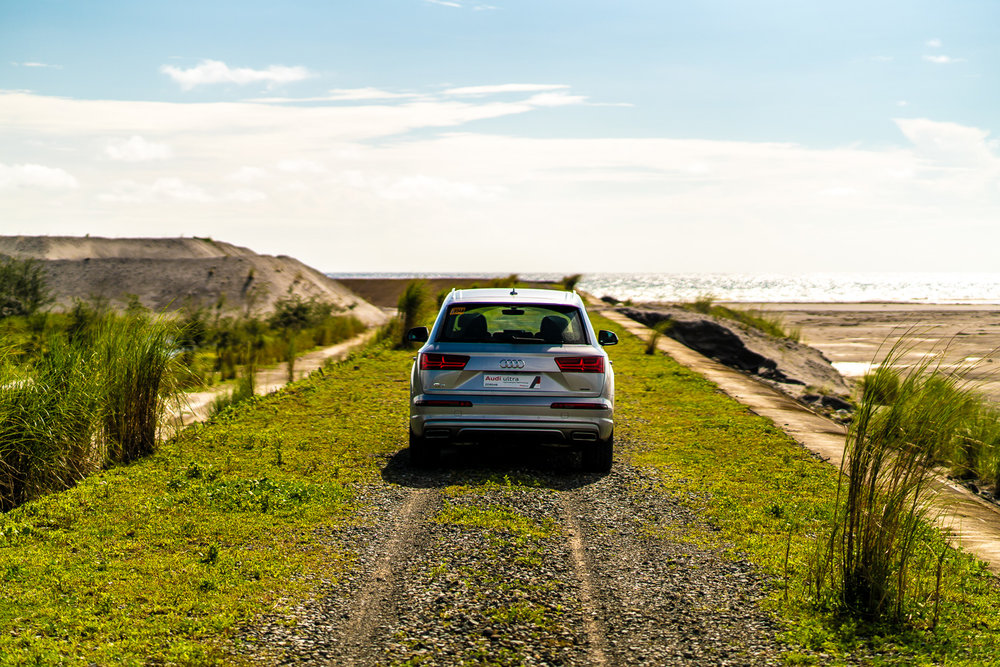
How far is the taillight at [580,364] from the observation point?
26.7ft

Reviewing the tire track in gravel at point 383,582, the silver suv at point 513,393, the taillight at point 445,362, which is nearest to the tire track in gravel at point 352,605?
the tire track in gravel at point 383,582

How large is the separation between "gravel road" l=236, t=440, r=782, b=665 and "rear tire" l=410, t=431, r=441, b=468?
775 mm

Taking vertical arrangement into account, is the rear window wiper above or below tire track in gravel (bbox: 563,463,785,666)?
above

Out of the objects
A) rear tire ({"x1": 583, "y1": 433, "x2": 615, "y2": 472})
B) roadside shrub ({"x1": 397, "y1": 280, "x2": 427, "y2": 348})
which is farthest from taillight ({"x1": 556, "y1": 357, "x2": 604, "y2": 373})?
roadside shrub ({"x1": 397, "y1": 280, "x2": 427, "y2": 348})

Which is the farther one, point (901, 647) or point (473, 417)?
point (473, 417)

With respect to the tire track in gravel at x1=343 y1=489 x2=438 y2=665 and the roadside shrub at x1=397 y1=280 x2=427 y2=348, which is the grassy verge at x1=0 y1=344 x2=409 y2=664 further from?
the roadside shrub at x1=397 y1=280 x2=427 y2=348

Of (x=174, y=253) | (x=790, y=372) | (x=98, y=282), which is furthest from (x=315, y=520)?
(x=174, y=253)

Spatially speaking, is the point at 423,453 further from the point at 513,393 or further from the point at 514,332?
the point at 514,332

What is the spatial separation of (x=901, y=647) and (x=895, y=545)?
710 mm

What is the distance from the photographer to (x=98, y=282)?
54094 millimetres

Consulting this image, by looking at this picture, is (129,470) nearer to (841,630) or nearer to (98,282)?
(841,630)

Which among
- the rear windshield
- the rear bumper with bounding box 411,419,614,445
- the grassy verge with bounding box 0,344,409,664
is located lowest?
the grassy verge with bounding box 0,344,409,664

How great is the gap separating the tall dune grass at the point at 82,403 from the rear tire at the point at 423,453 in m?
3.07

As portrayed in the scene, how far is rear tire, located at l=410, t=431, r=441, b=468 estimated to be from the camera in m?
8.55
